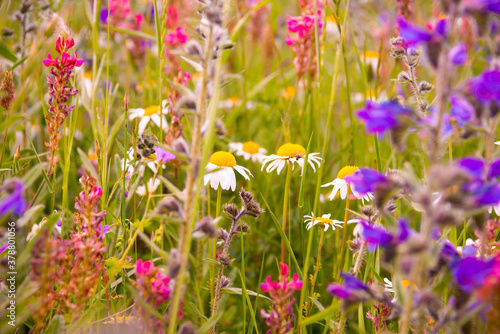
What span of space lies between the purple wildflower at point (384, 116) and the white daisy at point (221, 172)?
1042mm

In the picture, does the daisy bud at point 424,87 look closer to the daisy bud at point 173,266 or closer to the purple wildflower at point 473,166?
the purple wildflower at point 473,166

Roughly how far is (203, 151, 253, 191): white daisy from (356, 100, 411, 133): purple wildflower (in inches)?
41.0

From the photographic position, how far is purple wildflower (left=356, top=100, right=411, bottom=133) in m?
0.99

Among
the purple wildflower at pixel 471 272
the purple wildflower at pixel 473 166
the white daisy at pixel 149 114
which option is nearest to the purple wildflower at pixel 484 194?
the purple wildflower at pixel 473 166

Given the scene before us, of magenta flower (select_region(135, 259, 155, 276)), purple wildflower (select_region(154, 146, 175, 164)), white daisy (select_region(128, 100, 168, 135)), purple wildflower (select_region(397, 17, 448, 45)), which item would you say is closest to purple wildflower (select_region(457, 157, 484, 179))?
purple wildflower (select_region(397, 17, 448, 45))

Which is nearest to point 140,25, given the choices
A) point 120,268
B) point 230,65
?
point 230,65

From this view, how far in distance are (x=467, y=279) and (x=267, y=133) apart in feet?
7.50

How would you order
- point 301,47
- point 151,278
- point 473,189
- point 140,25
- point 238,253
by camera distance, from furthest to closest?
point 140,25, point 301,47, point 238,253, point 151,278, point 473,189

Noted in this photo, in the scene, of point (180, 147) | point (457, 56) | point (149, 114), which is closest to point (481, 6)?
point (457, 56)

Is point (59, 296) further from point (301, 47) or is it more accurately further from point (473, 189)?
point (301, 47)

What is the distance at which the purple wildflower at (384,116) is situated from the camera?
0.99m

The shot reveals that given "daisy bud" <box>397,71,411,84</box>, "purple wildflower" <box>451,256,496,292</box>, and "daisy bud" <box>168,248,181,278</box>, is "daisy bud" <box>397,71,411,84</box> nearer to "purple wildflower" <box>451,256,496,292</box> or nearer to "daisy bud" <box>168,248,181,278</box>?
"purple wildflower" <box>451,256,496,292</box>

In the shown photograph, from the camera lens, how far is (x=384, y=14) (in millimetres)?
5172

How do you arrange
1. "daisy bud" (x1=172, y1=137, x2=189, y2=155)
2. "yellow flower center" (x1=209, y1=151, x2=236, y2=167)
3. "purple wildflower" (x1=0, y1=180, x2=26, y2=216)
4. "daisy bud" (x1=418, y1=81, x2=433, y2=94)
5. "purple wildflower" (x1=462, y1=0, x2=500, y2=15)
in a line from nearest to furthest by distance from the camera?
"purple wildflower" (x1=462, y1=0, x2=500, y2=15) < "purple wildflower" (x1=0, y1=180, x2=26, y2=216) < "daisy bud" (x1=172, y1=137, x2=189, y2=155) < "daisy bud" (x1=418, y1=81, x2=433, y2=94) < "yellow flower center" (x1=209, y1=151, x2=236, y2=167)
